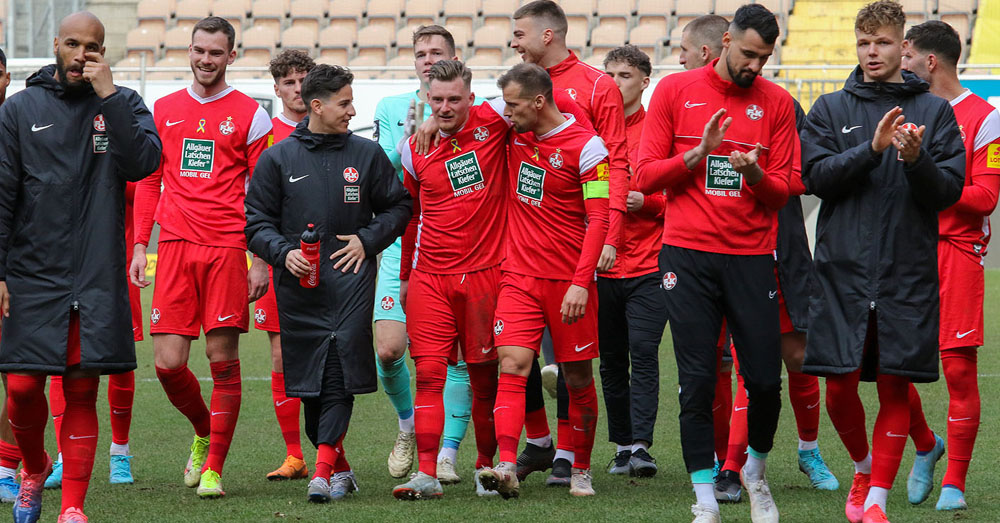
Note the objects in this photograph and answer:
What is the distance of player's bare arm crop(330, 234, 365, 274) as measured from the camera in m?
5.62

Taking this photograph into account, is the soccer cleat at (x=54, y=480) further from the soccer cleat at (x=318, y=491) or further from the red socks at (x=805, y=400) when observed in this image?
the red socks at (x=805, y=400)

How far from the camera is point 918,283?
4.88m

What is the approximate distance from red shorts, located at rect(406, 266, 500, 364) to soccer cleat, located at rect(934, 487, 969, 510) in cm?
206

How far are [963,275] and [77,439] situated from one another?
3759 millimetres

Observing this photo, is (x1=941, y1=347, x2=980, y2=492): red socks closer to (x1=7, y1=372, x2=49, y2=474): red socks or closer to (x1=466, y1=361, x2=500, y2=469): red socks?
(x1=466, y1=361, x2=500, y2=469): red socks

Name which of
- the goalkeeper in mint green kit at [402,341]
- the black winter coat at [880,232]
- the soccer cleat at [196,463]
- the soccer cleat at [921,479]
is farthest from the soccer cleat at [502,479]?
the soccer cleat at [921,479]

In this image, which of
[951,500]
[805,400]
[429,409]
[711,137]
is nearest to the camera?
[711,137]

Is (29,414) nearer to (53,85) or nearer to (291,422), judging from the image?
(53,85)

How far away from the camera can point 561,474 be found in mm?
6105

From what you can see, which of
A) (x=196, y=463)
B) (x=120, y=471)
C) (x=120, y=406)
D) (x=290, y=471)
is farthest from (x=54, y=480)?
(x=290, y=471)

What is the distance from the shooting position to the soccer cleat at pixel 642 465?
6.31 metres

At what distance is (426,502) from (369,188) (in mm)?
1448

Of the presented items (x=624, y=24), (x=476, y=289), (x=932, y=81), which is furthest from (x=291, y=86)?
(x=624, y=24)

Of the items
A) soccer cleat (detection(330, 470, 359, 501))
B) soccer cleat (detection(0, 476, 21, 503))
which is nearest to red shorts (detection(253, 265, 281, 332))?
soccer cleat (detection(330, 470, 359, 501))
